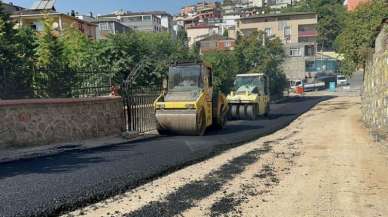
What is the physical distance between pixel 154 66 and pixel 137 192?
52.0ft

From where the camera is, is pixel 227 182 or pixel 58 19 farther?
pixel 58 19

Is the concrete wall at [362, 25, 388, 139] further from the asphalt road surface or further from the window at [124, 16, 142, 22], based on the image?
the window at [124, 16, 142, 22]

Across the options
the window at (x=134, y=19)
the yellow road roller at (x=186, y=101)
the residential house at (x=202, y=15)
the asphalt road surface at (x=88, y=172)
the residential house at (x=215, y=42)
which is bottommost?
the asphalt road surface at (x=88, y=172)

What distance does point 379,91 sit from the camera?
14766mm

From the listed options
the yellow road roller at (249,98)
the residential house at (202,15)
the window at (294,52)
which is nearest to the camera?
the yellow road roller at (249,98)

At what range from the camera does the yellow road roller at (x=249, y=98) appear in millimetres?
21234

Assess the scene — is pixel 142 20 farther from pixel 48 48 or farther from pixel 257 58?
pixel 48 48

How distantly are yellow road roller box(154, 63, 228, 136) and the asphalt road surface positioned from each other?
2.65 feet

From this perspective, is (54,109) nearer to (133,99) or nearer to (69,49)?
(133,99)

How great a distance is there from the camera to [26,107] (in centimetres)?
1219

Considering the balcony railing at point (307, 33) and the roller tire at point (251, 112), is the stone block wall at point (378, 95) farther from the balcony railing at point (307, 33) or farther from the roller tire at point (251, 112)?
the balcony railing at point (307, 33)

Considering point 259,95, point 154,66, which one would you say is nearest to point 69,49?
point 154,66

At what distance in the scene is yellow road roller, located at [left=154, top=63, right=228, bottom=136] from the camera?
1446 centimetres

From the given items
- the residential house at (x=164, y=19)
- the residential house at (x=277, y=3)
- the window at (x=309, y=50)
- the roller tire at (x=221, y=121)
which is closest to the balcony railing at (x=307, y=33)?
the window at (x=309, y=50)
